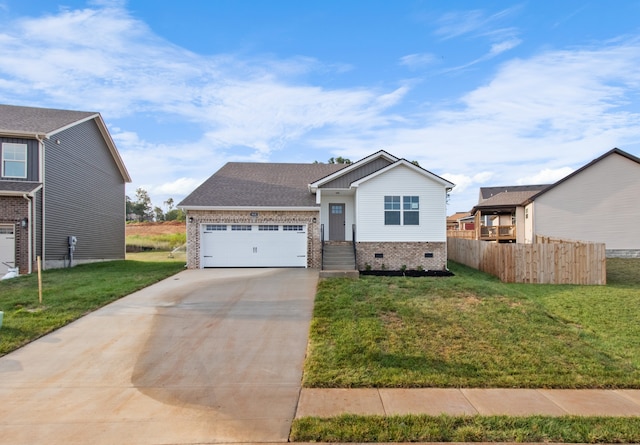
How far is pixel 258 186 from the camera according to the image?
19.4 meters

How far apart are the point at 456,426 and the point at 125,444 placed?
139 inches

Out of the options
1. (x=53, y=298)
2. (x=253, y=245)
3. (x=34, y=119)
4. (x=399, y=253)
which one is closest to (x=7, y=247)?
(x=34, y=119)

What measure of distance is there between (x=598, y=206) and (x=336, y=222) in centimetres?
1550

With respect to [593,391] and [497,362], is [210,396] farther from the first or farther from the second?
[593,391]

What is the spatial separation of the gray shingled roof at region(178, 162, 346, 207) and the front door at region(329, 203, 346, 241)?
3.97 ft

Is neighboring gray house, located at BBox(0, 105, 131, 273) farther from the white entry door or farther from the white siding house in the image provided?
the white siding house

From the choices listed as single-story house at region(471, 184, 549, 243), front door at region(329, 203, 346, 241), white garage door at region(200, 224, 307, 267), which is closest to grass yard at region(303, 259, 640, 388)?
white garage door at region(200, 224, 307, 267)

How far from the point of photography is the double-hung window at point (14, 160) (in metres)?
17.1

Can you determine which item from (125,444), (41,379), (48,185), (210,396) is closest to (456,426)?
(210,396)

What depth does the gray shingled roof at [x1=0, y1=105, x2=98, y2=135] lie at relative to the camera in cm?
1709

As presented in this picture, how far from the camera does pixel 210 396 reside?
17.4ft

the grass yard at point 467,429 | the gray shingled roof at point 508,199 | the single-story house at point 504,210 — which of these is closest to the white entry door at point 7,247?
the grass yard at point 467,429

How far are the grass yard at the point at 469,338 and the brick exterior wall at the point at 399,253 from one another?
4843 mm

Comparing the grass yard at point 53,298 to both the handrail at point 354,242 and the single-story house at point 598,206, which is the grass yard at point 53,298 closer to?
the handrail at point 354,242
